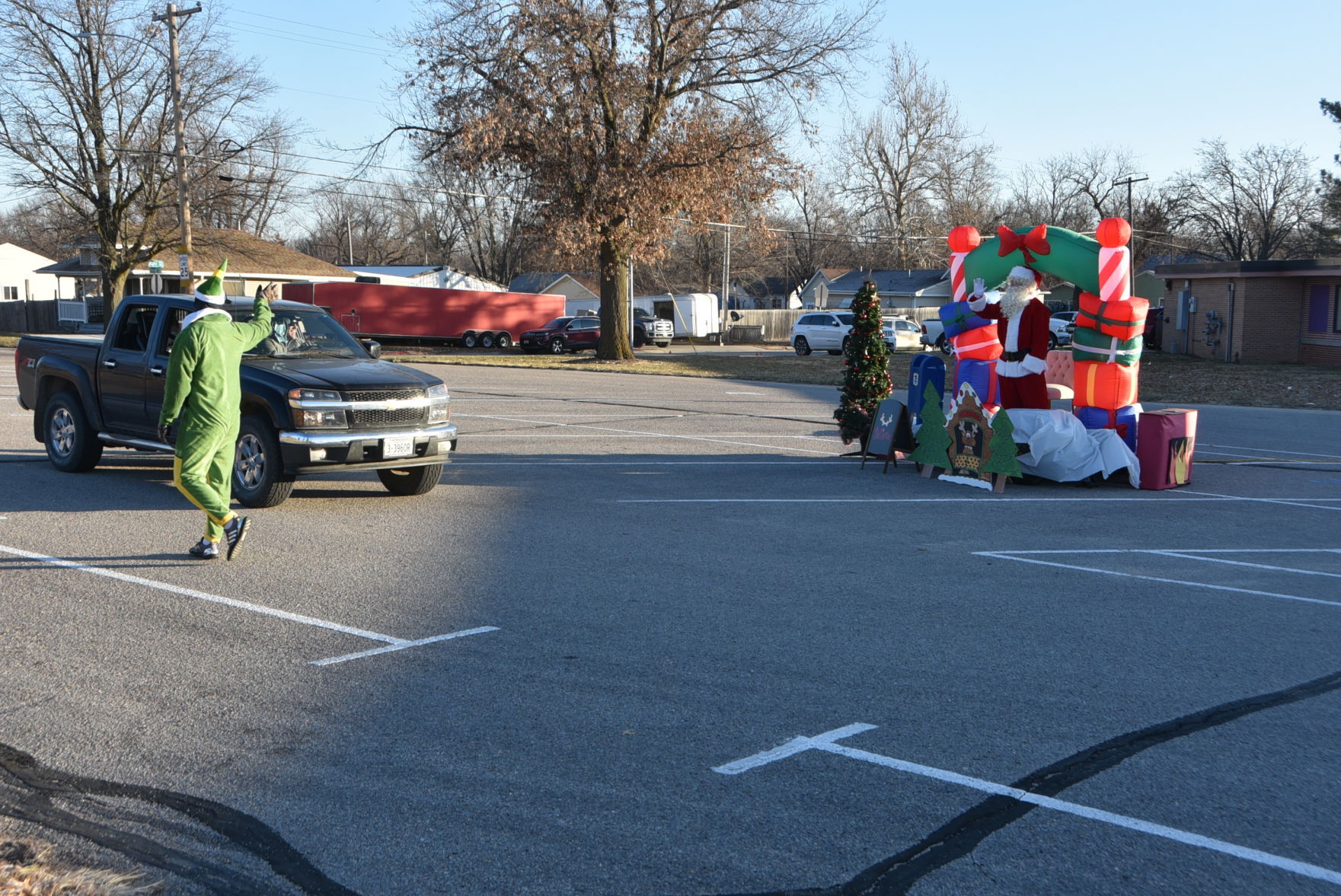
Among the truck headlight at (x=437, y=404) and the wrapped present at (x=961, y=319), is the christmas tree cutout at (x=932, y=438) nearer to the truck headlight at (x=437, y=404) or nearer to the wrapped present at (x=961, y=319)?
the wrapped present at (x=961, y=319)

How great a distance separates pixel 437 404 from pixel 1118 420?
25.1ft

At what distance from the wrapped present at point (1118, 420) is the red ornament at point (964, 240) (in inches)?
93.1

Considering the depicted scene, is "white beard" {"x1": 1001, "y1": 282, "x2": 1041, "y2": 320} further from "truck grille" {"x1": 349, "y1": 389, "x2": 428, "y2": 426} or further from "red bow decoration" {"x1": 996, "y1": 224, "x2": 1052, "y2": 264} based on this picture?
"truck grille" {"x1": 349, "y1": 389, "x2": 428, "y2": 426}

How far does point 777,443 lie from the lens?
16.9 meters

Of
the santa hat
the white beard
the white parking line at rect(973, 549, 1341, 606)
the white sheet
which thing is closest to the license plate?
the white parking line at rect(973, 549, 1341, 606)

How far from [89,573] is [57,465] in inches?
203

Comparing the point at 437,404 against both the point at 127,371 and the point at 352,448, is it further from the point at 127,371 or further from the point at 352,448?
the point at 127,371

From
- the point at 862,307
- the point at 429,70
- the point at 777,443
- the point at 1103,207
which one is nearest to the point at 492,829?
the point at 862,307

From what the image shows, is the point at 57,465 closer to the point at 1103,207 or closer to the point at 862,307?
the point at 862,307

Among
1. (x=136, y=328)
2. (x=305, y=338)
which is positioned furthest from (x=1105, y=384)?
(x=136, y=328)

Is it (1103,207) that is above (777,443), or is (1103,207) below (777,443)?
above

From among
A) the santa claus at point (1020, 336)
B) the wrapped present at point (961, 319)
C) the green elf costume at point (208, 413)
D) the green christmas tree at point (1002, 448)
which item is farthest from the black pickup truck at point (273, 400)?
the santa claus at point (1020, 336)

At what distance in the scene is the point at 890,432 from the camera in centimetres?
1405

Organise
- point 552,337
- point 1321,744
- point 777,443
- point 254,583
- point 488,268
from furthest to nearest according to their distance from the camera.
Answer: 1. point 488,268
2. point 552,337
3. point 777,443
4. point 254,583
5. point 1321,744
